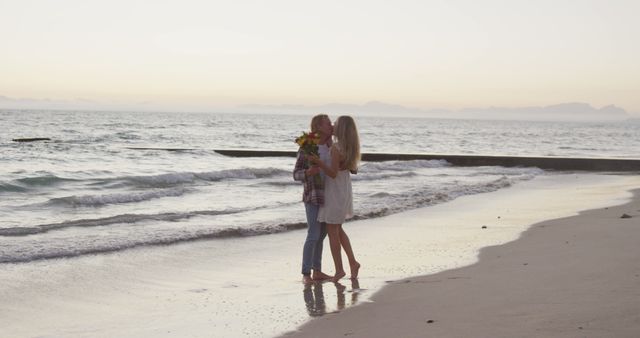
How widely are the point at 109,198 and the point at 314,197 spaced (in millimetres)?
9058

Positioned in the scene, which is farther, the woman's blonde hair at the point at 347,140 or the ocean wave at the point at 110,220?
the ocean wave at the point at 110,220

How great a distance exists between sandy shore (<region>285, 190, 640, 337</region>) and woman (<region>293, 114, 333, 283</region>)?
33.1 inches

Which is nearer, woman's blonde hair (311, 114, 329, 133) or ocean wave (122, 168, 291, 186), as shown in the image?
woman's blonde hair (311, 114, 329, 133)

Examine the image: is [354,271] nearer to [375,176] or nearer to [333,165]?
[333,165]

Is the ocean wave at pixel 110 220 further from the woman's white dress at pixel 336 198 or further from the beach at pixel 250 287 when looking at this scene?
the woman's white dress at pixel 336 198

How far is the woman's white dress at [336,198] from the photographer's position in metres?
7.57

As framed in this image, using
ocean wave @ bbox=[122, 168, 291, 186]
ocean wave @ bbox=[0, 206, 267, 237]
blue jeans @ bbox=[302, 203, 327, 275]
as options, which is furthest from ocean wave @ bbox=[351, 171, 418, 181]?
blue jeans @ bbox=[302, 203, 327, 275]

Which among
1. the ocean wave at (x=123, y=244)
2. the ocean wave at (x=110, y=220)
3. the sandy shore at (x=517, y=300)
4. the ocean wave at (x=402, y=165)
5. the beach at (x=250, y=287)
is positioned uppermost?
the sandy shore at (x=517, y=300)

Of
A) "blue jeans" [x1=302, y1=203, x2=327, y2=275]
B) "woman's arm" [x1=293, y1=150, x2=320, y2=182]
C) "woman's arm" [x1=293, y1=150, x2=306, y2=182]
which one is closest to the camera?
"woman's arm" [x1=293, y1=150, x2=320, y2=182]

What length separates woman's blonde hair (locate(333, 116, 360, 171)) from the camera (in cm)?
732

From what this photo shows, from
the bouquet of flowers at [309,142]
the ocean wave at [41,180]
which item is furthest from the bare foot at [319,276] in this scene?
the ocean wave at [41,180]

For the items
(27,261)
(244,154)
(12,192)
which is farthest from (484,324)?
(244,154)

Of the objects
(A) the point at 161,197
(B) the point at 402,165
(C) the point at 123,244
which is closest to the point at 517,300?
(C) the point at 123,244

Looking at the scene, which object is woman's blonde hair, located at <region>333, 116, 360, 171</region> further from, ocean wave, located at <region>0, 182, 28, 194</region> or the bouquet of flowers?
ocean wave, located at <region>0, 182, 28, 194</region>
